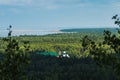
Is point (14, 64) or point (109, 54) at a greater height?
point (109, 54)

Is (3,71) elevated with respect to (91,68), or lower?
elevated

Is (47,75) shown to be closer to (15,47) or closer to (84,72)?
(84,72)

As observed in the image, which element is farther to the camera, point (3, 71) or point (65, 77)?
point (65, 77)

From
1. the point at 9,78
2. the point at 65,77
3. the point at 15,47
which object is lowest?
the point at 65,77

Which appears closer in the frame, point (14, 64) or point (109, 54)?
point (109, 54)

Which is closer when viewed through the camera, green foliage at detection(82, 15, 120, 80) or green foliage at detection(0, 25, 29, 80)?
green foliage at detection(82, 15, 120, 80)

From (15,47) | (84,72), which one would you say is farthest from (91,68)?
(15,47)

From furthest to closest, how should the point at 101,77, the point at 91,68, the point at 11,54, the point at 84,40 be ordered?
1. the point at 91,68
2. the point at 101,77
3. the point at 11,54
4. the point at 84,40

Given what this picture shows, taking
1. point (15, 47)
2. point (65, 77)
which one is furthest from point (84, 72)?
point (15, 47)

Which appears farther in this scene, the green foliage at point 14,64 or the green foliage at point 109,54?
the green foliage at point 14,64

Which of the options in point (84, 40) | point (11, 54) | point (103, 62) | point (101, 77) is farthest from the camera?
point (101, 77)
